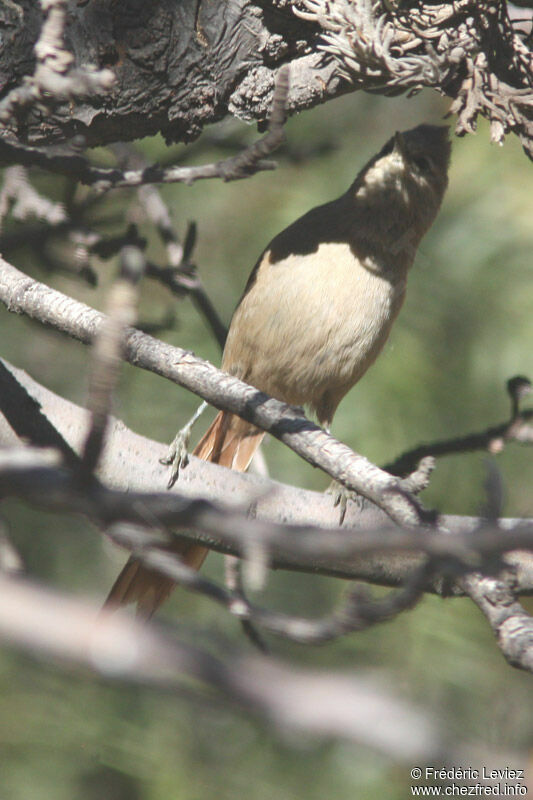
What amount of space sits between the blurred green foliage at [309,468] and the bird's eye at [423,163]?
0.32 meters

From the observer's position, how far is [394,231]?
302 centimetres

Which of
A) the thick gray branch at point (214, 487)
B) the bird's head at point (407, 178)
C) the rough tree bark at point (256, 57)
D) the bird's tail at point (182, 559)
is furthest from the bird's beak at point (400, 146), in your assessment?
the thick gray branch at point (214, 487)

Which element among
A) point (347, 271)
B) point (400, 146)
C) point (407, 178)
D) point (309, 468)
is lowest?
point (309, 468)

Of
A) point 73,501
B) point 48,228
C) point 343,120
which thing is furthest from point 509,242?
point 73,501

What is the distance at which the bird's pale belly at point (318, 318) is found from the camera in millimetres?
2969

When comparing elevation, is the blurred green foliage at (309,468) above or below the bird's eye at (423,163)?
below

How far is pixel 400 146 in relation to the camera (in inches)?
115

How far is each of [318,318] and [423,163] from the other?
26.9 inches

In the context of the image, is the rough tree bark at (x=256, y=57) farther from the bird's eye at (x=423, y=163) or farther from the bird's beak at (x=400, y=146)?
the bird's eye at (x=423, y=163)

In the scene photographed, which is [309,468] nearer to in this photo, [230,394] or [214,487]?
[214,487]

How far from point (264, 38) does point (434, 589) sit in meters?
1.46

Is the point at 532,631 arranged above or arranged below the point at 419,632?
above

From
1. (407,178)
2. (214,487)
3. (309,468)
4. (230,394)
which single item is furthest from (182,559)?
(407,178)

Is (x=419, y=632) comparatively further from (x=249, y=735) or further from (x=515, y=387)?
(x=515, y=387)
